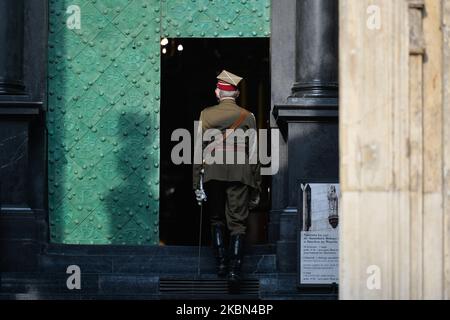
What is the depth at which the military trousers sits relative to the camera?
15508 millimetres

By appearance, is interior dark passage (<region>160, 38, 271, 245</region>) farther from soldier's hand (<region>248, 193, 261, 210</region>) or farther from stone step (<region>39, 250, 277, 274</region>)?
soldier's hand (<region>248, 193, 261, 210</region>)

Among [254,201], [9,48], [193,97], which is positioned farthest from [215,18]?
[254,201]

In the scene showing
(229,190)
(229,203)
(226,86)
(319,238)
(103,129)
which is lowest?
(319,238)

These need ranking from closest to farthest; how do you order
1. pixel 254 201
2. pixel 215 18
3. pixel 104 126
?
pixel 254 201
pixel 104 126
pixel 215 18

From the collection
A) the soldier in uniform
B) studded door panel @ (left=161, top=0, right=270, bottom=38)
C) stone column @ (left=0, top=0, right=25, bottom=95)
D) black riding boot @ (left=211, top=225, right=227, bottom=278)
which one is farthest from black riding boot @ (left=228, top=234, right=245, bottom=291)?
stone column @ (left=0, top=0, right=25, bottom=95)

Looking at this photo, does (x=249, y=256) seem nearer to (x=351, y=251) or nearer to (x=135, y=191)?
(x=135, y=191)

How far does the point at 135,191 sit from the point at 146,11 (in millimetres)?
2103

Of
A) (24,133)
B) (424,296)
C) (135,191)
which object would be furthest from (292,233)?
(424,296)

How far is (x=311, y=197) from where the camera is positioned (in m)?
15.7

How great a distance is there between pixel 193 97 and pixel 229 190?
283 centimetres

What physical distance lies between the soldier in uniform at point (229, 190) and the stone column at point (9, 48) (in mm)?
2264

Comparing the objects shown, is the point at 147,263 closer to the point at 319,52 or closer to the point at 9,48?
the point at 9,48

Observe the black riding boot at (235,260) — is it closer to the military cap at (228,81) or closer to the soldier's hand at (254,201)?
the soldier's hand at (254,201)

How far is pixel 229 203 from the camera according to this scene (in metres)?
15.6
